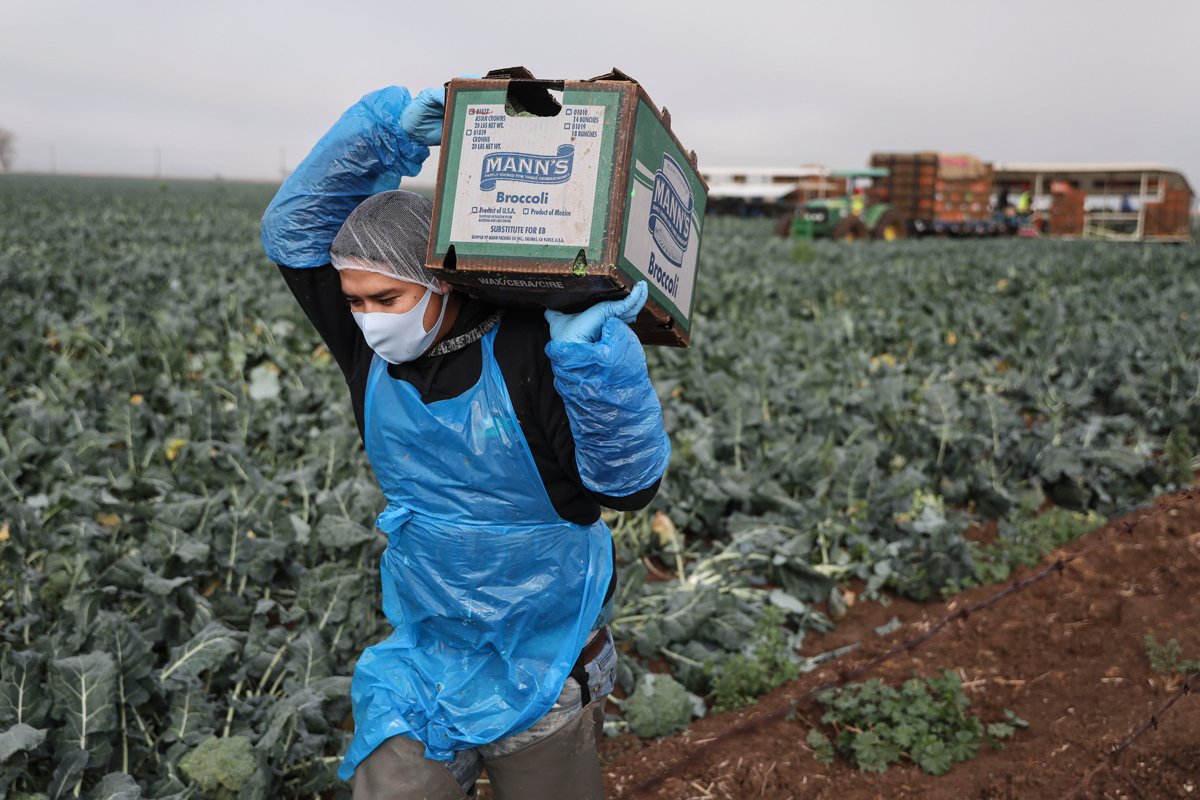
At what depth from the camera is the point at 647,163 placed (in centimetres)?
176

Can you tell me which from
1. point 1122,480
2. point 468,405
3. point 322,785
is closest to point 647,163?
point 468,405

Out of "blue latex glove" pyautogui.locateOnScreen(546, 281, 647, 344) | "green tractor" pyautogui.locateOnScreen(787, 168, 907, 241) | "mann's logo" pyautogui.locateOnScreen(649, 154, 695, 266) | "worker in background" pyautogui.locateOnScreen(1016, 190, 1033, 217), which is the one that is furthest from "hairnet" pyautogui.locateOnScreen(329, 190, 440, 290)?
"worker in background" pyautogui.locateOnScreen(1016, 190, 1033, 217)

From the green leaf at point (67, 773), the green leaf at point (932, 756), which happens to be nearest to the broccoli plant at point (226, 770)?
the green leaf at point (67, 773)

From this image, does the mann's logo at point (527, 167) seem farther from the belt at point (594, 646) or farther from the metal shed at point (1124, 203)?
the metal shed at point (1124, 203)

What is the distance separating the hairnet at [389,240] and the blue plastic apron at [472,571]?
21 cm

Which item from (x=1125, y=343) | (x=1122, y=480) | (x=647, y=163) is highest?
(x=647, y=163)

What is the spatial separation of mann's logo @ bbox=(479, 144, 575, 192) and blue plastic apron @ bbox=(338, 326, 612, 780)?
32 centimetres

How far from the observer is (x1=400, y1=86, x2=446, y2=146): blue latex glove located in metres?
1.93

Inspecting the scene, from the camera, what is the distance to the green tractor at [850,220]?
22016mm

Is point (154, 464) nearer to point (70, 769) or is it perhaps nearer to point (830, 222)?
point (70, 769)


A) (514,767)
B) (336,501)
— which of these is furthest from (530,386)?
(336,501)

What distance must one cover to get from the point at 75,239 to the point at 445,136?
15899 mm

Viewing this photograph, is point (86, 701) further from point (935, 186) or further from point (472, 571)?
point (935, 186)

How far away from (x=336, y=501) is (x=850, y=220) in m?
19.8
